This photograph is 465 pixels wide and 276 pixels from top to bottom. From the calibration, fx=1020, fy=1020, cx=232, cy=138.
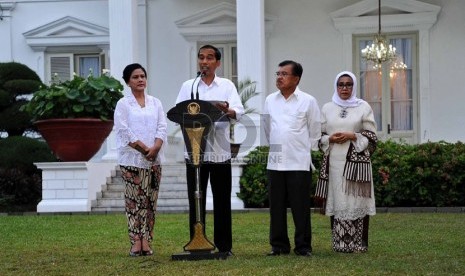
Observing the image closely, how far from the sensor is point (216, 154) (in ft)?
30.0

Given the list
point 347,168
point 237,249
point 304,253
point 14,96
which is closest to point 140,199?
point 237,249

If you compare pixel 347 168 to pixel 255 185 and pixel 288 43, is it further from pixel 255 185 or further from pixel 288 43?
pixel 288 43

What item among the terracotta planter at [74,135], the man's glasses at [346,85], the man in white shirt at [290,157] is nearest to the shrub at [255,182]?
the terracotta planter at [74,135]

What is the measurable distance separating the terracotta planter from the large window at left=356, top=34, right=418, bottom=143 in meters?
6.48

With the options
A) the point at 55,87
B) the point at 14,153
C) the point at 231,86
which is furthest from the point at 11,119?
the point at 231,86

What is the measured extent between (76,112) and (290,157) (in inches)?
291

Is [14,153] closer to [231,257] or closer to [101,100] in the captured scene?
[101,100]

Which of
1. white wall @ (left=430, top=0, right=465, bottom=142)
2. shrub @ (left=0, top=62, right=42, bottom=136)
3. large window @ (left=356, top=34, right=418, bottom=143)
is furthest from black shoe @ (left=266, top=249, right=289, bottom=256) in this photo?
large window @ (left=356, top=34, right=418, bottom=143)

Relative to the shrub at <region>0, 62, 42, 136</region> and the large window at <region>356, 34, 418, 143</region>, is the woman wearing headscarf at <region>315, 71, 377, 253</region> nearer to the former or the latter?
the shrub at <region>0, 62, 42, 136</region>

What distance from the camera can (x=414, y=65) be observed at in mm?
20750

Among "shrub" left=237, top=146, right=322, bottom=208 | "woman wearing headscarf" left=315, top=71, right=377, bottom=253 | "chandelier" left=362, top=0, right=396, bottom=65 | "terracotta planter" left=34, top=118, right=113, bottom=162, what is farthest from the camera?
"chandelier" left=362, top=0, right=396, bottom=65

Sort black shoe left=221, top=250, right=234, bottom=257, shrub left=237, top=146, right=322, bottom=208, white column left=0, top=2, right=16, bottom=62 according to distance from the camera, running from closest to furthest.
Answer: black shoe left=221, top=250, right=234, bottom=257 < shrub left=237, top=146, right=322, bottom=208 < white column left=0, top=2, right=16, bottom=62

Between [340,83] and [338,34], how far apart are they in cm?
1123

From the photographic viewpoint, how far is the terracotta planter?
1608cm
